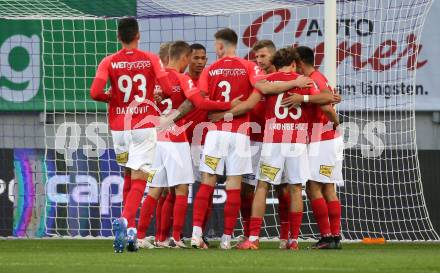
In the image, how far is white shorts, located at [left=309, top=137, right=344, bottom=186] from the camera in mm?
11820

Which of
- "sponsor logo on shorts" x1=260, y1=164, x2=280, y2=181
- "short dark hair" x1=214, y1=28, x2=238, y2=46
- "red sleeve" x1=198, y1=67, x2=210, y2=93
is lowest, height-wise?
"sponsor logo on shorts" x1=260, y1=164, x2=280, y2=181

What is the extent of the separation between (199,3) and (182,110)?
325cm

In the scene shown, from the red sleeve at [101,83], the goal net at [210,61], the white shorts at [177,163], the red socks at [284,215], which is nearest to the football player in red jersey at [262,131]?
the red socks at [284,215]

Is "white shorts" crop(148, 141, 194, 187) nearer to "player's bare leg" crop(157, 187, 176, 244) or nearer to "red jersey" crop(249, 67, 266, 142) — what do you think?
"player's bare leg" crop(157, 187, 176, 244)

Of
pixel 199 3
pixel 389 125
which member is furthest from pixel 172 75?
pixel 389 125

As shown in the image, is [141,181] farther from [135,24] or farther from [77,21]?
[77,21]

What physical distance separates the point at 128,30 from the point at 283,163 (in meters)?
2.10

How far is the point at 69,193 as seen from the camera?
15.6m

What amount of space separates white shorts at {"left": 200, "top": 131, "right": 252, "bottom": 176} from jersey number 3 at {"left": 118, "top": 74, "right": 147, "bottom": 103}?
1.31 meters

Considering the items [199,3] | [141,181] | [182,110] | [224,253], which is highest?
[199,3]

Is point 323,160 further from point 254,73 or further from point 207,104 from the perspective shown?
point 207,104

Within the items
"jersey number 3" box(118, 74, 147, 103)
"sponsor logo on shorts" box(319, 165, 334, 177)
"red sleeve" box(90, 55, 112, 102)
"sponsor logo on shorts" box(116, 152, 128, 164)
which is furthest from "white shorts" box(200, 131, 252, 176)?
"red sleeve" box(90, 55, 112, 102)

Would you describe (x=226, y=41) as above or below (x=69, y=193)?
above

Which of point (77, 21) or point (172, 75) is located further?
point (77, 21)
